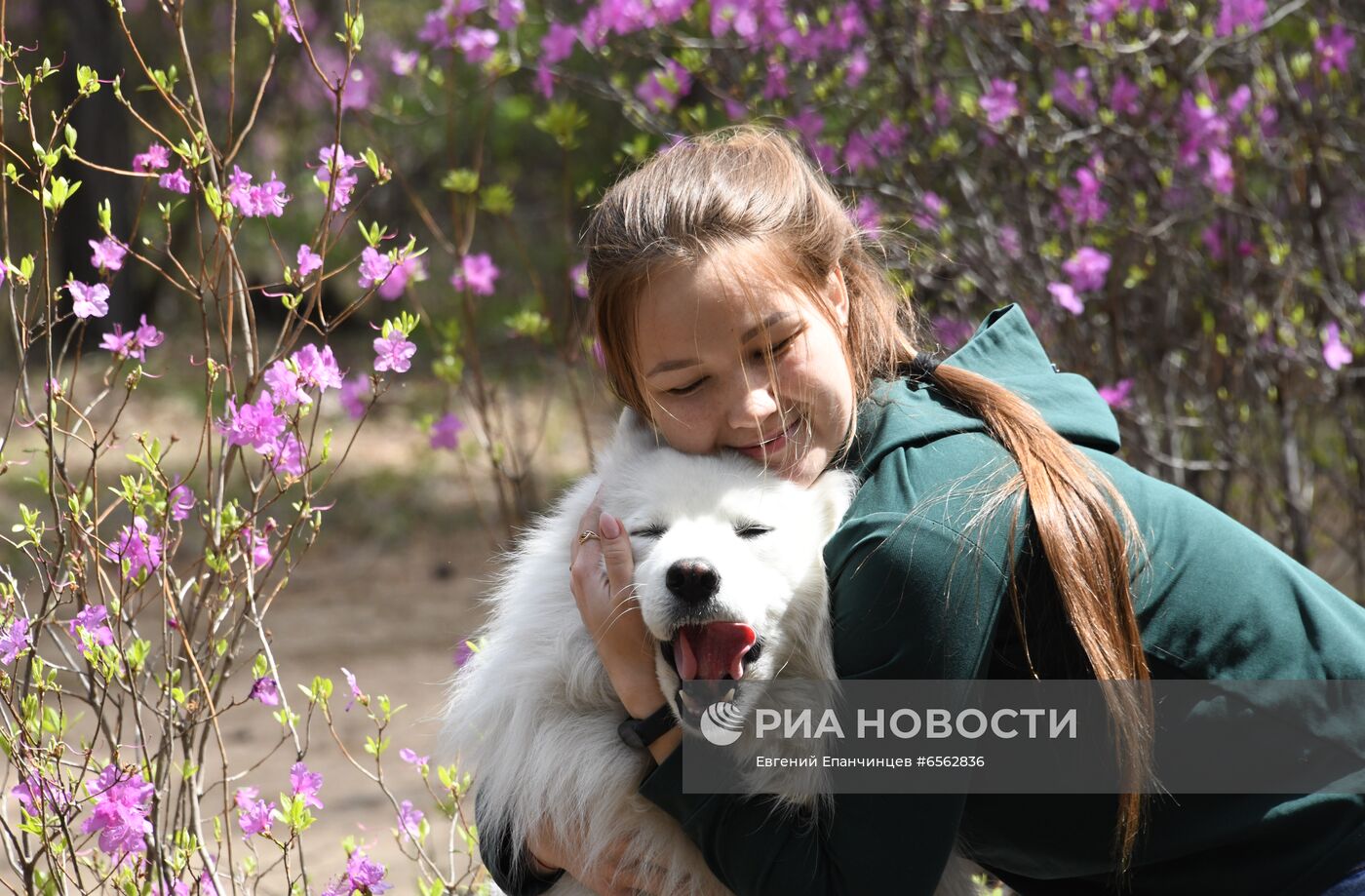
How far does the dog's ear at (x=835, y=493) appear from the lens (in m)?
2.26

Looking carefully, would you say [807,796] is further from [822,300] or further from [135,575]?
[135,575]

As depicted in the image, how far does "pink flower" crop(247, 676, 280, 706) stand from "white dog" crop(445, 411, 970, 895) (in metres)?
0.35

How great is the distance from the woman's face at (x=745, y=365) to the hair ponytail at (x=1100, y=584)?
34cm

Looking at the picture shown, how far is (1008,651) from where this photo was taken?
216cm

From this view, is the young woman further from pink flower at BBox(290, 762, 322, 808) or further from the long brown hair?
pink flower at BBox(290, 762, 322, 808)

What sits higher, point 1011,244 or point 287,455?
point 287,455

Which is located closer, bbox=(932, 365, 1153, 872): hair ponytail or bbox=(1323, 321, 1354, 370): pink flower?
bbox=(932, 365, 1153, 872): hair ponytail

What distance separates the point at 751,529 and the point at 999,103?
2360 mm

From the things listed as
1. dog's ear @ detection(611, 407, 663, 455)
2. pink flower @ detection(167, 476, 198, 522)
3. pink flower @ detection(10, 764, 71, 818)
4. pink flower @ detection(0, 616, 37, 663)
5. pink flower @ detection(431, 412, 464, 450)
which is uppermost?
dog's ear @ detection(611, 407, 663, 455)

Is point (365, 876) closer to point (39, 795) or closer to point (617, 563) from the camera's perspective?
point (39, 795)

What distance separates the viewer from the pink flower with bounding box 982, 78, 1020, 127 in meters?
4.05

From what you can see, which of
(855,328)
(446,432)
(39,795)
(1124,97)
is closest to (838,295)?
(855,328)

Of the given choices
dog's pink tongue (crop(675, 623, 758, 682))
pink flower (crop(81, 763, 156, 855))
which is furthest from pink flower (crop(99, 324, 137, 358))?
dog's pink tongue (crop(675, 623, 758, 682))

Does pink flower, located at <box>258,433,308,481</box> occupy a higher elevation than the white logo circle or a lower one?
higher
